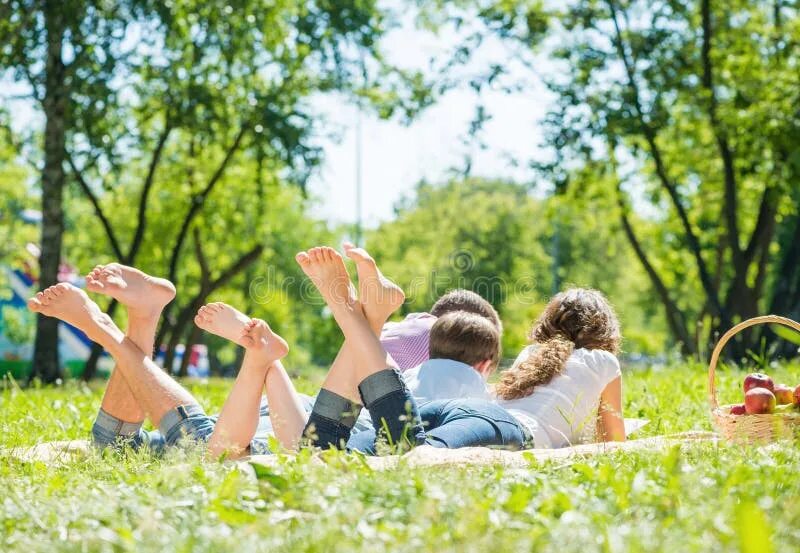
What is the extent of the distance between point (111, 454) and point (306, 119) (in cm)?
1042

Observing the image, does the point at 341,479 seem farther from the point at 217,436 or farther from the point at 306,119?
the point at 306,119

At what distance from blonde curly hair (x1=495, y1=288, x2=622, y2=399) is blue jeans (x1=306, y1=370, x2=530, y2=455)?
0.40 meters

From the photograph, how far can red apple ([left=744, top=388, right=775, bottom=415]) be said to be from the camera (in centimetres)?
413

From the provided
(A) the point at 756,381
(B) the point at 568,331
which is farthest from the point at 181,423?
→ (A) the point at 756,381

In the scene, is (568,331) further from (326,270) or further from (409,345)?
(326,270)

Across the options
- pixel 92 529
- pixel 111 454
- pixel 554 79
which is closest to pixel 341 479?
pixel 92 529

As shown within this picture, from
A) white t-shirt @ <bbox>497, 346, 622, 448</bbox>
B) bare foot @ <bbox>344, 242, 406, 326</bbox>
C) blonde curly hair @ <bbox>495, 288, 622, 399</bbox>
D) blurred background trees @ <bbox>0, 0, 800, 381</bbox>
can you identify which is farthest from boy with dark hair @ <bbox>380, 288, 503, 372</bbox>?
blurred background trees @ <bbox>0, 0, 800, 381</bbox>

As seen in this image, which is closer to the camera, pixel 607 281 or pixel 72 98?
pixel 72 98

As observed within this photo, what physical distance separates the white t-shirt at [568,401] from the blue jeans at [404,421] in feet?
0.56

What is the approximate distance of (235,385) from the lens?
3.99 meters

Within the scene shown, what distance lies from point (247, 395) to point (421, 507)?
5.62 ft

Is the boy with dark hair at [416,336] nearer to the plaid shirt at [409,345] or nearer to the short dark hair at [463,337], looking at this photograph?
the plaid shirt at [409,345]

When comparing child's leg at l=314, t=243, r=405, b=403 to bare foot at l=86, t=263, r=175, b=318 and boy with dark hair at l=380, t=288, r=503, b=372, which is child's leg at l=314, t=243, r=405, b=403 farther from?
boy with dark hair at l=380, t=288, r=503, b=372

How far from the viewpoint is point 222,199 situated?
67.6 feet
